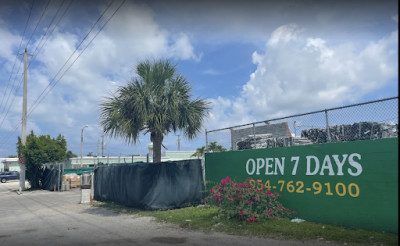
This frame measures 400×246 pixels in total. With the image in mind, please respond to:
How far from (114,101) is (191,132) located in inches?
135

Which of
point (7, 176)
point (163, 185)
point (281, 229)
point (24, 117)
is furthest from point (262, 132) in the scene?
point (7, 176)

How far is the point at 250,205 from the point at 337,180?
238cm

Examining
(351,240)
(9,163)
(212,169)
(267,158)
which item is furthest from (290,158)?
(9,163)

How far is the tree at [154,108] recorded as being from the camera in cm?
1309

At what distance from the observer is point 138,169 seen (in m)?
13.4

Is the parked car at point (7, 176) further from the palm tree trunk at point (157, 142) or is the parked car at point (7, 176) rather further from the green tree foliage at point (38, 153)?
the palm tree trunk at point (157, 142)

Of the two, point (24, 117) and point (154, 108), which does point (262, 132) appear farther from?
point (24, 117)

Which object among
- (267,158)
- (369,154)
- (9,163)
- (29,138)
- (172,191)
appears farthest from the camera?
(9,163)

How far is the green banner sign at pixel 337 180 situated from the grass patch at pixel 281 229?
0.37 meters

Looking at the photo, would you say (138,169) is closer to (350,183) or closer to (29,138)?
(350,183)

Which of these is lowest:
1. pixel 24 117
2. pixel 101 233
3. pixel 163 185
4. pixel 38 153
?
pixel 101 233

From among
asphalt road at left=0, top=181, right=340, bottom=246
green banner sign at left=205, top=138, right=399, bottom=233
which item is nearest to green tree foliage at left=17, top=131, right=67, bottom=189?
asphalt road at left=0, top=181, right=340, bottom=246

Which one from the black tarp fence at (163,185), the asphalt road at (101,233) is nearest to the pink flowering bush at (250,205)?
the asphalt road at (101,233)

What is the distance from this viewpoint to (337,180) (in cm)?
831
